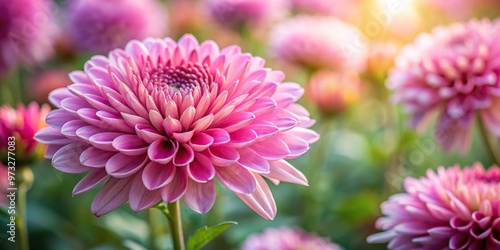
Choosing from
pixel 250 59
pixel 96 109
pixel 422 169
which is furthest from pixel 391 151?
pixel 96 109

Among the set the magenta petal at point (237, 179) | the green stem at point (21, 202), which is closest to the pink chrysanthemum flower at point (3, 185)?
the green stem at point (21, 202)

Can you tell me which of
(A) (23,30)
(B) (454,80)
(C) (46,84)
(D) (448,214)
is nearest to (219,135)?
(D) (448,214)

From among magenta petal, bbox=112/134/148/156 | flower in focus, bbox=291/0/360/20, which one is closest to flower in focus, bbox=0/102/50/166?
magenta petal, bbox=112/134/148/156

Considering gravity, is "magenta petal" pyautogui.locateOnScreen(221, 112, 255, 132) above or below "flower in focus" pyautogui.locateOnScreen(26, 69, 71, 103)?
below

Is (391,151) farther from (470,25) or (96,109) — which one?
(96,109)

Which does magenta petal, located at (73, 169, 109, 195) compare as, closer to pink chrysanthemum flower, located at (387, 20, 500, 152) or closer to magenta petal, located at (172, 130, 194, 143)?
magenta petal, located at (172, 130, 194, 143)

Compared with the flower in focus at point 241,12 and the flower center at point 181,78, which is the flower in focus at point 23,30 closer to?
the flower in focus at point 241,12
